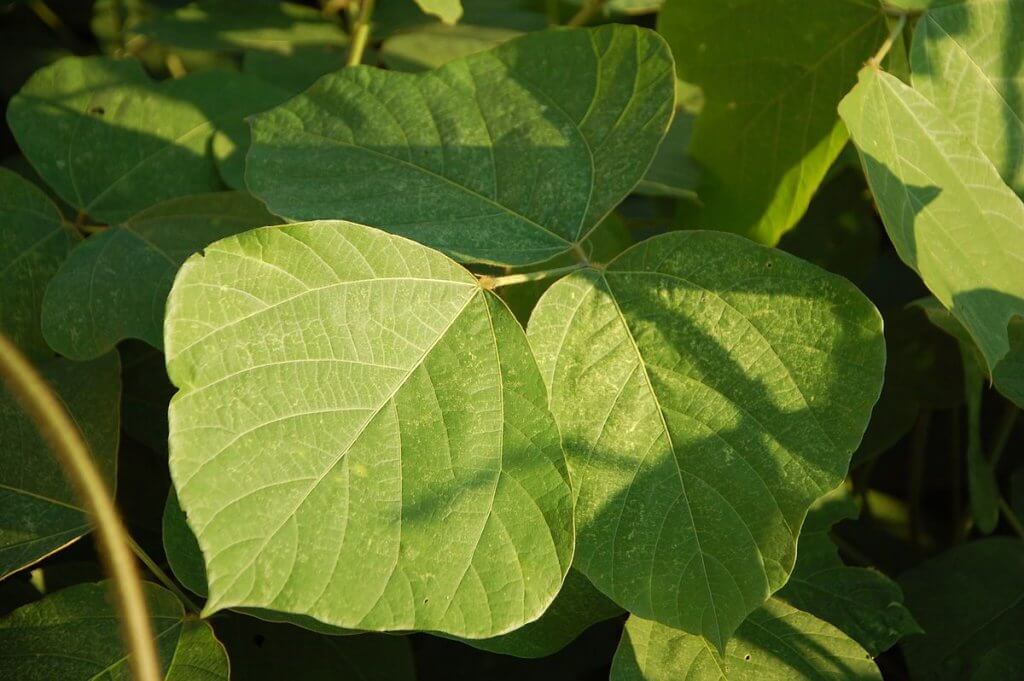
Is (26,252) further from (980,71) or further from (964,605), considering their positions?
(964,605)

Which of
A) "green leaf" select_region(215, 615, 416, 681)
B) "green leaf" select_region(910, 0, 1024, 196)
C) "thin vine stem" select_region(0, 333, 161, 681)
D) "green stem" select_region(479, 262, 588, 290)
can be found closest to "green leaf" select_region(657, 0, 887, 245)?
"green leaf" select_region(910, 0, 1024, 196)

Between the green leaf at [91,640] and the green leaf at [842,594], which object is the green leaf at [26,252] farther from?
the green leaf at [842,594]

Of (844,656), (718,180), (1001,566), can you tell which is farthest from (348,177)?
(1001,566)

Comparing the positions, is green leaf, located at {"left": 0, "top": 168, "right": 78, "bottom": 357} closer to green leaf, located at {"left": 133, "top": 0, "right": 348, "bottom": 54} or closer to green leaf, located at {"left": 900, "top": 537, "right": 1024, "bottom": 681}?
green leaf, located at {"left": 133, "top": 0, "right": 348, "bottom": 54}

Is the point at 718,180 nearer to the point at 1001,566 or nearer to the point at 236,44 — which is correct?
the point at 1001,566

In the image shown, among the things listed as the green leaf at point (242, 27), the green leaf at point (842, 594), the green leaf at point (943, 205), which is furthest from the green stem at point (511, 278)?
the green leaf at point (242, 27)
